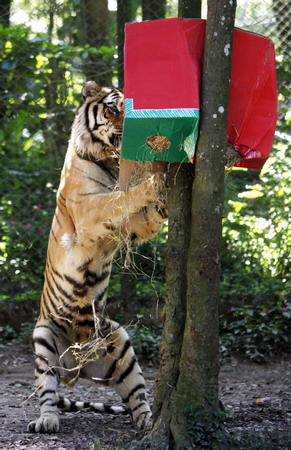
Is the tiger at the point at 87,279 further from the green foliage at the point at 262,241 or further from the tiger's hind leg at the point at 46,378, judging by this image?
the green foliage at the point at 262,241

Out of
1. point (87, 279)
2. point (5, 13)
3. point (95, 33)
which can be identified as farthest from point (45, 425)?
point (5, 13)

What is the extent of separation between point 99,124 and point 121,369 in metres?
1.53

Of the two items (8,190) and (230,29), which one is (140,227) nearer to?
(230,29)

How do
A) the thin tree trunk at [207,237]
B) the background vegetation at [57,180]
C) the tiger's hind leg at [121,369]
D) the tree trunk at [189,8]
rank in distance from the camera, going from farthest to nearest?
1. the background vegetation at [57,180]
2. the tiger's hind leg at [121,369]
3. the tree trunk at [189,8]
4. the thin tree trunk at [207,237]

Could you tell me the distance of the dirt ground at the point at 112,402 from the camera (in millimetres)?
3868

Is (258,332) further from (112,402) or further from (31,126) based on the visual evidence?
(31,126)

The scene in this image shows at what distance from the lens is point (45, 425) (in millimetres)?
4160

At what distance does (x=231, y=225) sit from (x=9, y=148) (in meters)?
2.39

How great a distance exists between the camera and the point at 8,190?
24.5ft

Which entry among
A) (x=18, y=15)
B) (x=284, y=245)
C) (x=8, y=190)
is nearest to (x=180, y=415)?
(x=284, y=245)

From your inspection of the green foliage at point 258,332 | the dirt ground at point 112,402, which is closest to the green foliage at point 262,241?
the green foliage at point 258,332

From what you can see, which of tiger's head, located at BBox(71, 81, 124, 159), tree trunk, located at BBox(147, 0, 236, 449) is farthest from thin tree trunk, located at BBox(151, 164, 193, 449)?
tiger's head, located at BBox(71, 81, 124, 159)

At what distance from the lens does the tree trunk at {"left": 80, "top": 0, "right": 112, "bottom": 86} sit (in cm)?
701

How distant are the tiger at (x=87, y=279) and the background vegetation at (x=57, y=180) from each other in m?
2.05
